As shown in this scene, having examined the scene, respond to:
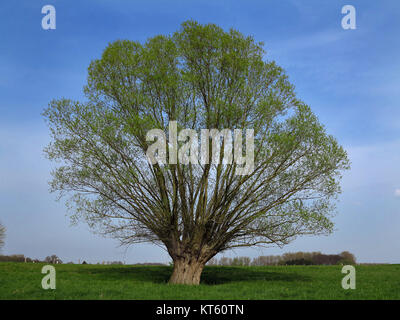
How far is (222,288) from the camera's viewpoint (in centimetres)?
2102

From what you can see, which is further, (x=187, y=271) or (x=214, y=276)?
(x=214, y=276)

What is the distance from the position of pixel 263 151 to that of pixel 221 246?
6345 millimetres

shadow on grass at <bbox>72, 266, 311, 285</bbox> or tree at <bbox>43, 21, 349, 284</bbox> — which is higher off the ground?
tree at <bbox>43, 21, 349, 284</bbox>

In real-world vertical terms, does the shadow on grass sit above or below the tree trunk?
below

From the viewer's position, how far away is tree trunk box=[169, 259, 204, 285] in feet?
76.7

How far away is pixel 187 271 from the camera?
23.5 metres

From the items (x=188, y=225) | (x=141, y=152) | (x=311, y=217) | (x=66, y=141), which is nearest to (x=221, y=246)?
(x=188, y=225)

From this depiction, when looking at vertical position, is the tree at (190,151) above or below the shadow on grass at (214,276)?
above

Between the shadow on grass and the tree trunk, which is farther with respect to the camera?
the shadow on grass

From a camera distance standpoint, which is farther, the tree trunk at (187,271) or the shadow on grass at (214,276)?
the shadow on grass at (214,276)

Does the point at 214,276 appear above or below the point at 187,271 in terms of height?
below

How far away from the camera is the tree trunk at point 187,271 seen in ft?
76.7
